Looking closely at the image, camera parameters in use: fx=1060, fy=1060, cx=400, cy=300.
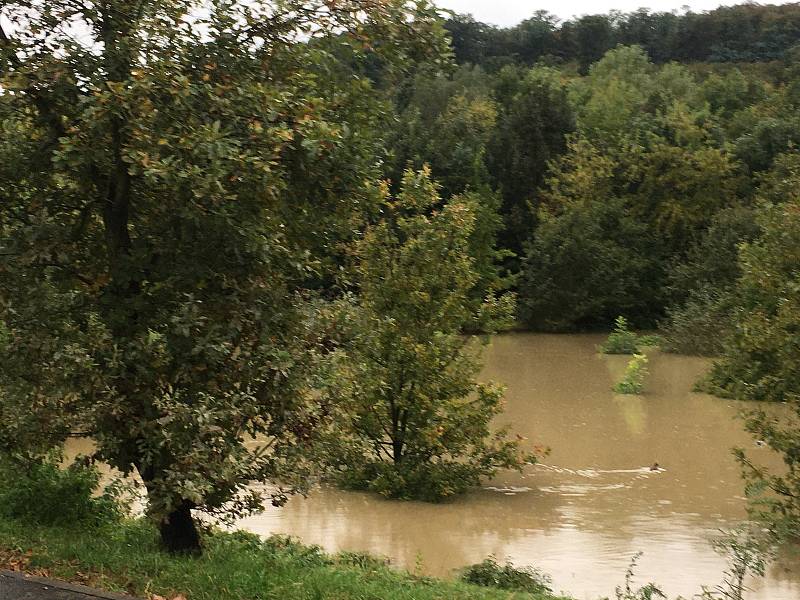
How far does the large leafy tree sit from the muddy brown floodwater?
4914 mm

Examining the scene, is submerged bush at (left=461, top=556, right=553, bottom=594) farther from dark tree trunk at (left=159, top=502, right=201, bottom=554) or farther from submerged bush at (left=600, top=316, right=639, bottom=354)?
submerged bush at (left=600, top=316, right=639, bottom=354)

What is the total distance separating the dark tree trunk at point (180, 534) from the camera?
8.55 meters

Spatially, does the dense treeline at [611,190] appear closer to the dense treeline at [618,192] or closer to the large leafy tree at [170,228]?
the dense treeline at [618,192]

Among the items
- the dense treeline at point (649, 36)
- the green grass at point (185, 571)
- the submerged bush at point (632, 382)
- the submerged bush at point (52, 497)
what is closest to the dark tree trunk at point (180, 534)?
the green grass at point (185, 571)

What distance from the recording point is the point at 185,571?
771cm

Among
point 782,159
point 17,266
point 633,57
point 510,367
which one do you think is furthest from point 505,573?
point 633,57

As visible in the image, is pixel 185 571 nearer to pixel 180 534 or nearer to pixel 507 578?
pixel 180 534

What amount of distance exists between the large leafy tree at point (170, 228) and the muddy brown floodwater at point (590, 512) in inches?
193

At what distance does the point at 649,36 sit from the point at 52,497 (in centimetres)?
9553

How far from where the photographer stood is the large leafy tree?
727cm

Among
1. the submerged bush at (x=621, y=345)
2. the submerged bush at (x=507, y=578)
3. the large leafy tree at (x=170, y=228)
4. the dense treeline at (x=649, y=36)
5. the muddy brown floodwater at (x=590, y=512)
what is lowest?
the muddy brown floodwater at (x=590, y=512)

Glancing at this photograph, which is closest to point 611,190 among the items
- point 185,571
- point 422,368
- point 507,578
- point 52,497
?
point 422,368

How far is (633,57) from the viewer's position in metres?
74.8

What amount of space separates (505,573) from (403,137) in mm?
35204
